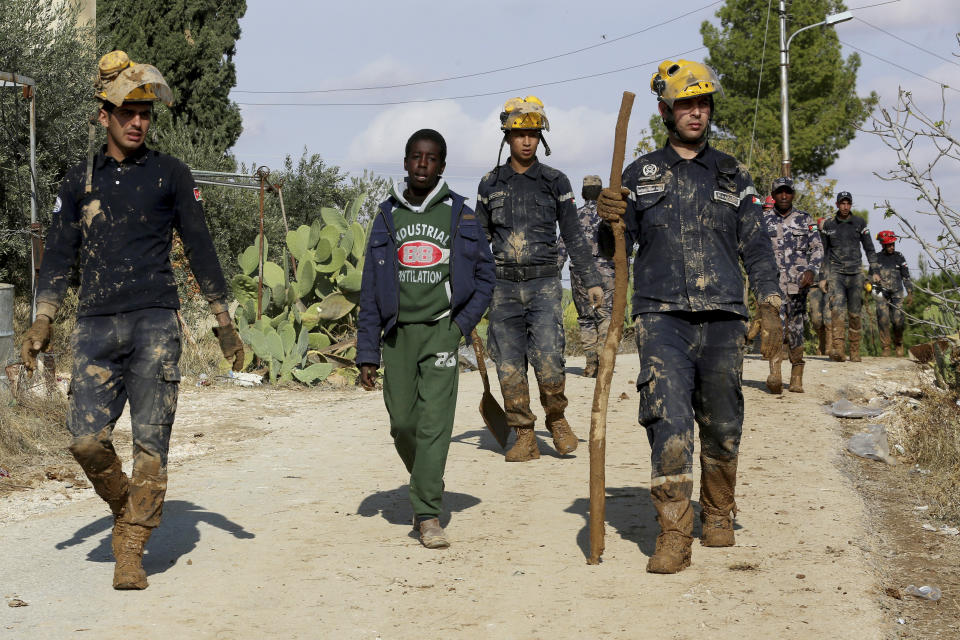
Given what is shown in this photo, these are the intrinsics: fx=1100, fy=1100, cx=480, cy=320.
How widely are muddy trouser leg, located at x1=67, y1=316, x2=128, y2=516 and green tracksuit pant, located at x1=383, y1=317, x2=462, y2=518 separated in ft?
4.99

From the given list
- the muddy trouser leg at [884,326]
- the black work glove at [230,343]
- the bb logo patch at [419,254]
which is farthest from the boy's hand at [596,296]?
the muddy trouser leg at [884,326]

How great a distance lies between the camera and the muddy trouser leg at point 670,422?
543 centimetres

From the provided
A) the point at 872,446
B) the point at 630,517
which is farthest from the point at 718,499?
the point at 872,446

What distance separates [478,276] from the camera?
628 centimetres

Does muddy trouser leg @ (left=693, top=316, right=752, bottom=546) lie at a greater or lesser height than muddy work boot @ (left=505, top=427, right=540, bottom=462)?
greater

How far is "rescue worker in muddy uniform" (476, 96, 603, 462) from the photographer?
835cm

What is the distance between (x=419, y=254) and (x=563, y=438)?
313cm

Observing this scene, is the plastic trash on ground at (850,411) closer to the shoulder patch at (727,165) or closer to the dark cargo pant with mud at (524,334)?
the dark cargo pant with mud at (524,334)

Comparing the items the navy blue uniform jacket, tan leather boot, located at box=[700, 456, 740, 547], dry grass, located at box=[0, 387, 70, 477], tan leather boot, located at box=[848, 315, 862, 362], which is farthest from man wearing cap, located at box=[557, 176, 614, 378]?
tan leather boot, located at box=[700, 456, 740, 547]

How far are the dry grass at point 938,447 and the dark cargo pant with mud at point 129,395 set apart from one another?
4793 millimetres

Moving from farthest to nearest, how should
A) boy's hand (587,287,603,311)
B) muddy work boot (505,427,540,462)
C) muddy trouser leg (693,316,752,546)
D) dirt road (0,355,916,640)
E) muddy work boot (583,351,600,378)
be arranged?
muddy work boot (583,351,600,378)
muddy work boot (505,427,540,462)
boy's hand (587,287,603,311)
muddy trouser leg (693,316,752,546)
dirt road (0,355,916,640)

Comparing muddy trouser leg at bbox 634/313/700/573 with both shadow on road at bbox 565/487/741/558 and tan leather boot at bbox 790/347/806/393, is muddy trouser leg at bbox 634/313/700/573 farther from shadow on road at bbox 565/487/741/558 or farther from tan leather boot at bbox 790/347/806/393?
tan leather boot at bbox 790/347/806/393

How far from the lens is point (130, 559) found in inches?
205

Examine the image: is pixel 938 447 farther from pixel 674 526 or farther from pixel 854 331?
pixel 854 331
